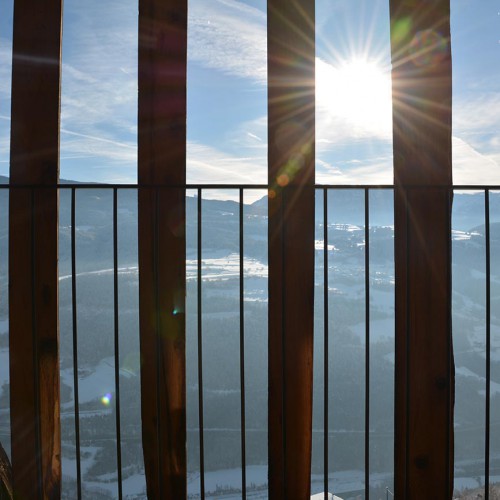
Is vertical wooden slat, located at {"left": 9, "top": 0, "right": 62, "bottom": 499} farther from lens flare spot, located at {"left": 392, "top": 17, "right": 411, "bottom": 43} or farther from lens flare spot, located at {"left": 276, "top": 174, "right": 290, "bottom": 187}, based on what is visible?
lens flare spot, located at {"left": 392, "top": 17, "right": 411, "bottom": 43}

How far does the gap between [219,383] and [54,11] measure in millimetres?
35354

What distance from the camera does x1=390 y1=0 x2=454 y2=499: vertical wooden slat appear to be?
206cm

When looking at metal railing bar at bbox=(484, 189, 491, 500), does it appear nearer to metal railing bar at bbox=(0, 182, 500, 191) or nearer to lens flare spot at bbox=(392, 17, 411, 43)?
metal railing bar at bbox=(0, 182, 500, 191)

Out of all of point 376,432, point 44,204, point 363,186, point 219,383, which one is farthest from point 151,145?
point 376,432

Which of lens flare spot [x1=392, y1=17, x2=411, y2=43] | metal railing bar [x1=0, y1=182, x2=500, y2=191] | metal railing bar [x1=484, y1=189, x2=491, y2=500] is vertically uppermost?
lens flare spot [x1=392, y1=17, x2=411, y2=43]

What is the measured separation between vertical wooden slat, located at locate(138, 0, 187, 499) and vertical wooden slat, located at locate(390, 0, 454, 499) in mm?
908

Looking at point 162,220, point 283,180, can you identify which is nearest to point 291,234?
point 283,180

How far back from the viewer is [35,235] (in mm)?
2055

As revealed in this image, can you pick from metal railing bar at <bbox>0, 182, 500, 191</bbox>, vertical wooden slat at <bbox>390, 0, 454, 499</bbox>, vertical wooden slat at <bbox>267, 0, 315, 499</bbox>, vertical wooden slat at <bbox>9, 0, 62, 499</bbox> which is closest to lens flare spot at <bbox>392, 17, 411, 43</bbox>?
vertical wooden slat at <bbox>390, 0, 454, 499</bbox>

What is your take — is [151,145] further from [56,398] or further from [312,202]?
[56,398]

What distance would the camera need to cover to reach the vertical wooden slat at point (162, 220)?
202cm

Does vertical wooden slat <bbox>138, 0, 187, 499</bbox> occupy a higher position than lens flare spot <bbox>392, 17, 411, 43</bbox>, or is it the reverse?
lens flare spot <bbox>392, 17, 411, 43</bbox>

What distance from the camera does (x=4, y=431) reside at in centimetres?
2781

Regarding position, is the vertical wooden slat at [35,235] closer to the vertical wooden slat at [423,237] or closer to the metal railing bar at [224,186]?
the metal railing bar at [224,186]
